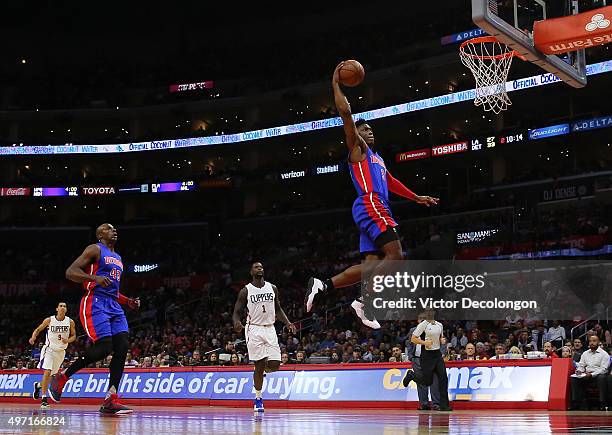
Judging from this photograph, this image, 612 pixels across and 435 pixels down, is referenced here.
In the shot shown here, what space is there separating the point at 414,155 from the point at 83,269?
2838 cm

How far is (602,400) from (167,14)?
4126 centimetres

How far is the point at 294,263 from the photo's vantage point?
35.6 metres

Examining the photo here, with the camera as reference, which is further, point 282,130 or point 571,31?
point 282,130

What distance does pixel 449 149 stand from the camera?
1383 inches

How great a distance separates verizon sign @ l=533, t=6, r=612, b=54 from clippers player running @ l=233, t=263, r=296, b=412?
5.27 metres

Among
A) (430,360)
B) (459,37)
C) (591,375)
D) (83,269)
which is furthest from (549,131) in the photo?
(83,269)

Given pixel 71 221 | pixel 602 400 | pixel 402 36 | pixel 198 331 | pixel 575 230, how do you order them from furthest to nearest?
pixel 71 221, pixel 402 36, pixel 198 331, pixel 575 230, pixel 602 400

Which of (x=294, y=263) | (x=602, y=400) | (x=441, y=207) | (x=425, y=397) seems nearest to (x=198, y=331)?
(x=294, y=263)

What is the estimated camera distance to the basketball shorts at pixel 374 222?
7695 mm

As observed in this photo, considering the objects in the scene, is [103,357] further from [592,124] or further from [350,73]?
[592,124]

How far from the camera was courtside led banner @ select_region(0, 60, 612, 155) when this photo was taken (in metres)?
31.4

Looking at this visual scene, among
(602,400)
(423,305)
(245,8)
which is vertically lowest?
(602,400)

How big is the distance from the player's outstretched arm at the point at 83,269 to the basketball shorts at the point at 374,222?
3003mm

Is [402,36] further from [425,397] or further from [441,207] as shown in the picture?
[425,397]
